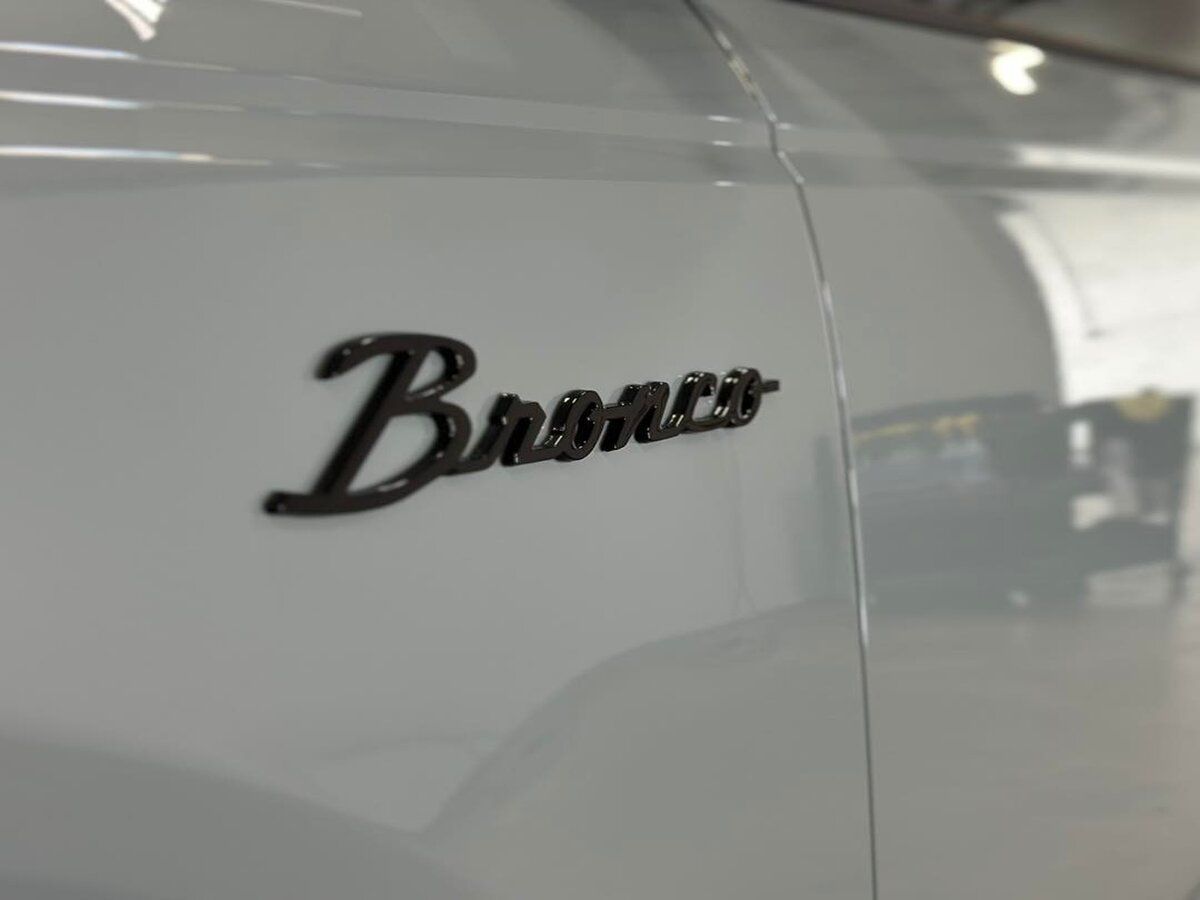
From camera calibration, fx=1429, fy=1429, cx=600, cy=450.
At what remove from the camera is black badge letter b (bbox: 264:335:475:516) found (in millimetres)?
838

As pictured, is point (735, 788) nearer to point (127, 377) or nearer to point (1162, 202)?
point (127, 377)

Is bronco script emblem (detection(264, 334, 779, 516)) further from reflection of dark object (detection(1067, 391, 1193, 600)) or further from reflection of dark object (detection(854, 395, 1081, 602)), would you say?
reflection of dark object (detection(1067, 391, 1193, 600))

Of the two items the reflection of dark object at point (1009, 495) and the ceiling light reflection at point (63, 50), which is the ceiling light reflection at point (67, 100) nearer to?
the ceiling light reflection at point (63, 50)

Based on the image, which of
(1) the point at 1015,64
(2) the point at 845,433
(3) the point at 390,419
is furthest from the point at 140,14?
(1) the point at 1015,64

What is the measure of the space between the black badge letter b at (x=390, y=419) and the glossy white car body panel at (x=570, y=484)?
0.4 inches

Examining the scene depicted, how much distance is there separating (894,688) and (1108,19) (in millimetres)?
2340

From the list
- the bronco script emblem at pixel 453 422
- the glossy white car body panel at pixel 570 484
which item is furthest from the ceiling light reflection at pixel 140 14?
the bronco script emblem at pixel 453 422

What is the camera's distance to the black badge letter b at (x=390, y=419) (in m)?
0.84

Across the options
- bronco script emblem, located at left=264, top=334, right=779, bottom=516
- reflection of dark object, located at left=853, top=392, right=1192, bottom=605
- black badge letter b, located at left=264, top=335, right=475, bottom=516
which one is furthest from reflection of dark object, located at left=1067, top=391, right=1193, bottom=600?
black badge letter b, located at left=264, top=335, right=475, bottom=516

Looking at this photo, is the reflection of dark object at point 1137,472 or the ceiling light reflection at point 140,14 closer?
the ceiling light reflection at point 140,14

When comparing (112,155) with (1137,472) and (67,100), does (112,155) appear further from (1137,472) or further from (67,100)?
(1137,472)

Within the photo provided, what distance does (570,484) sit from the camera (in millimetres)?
987

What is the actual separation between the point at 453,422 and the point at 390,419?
0.16ft

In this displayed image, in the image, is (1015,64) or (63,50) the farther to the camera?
(1015,64)
